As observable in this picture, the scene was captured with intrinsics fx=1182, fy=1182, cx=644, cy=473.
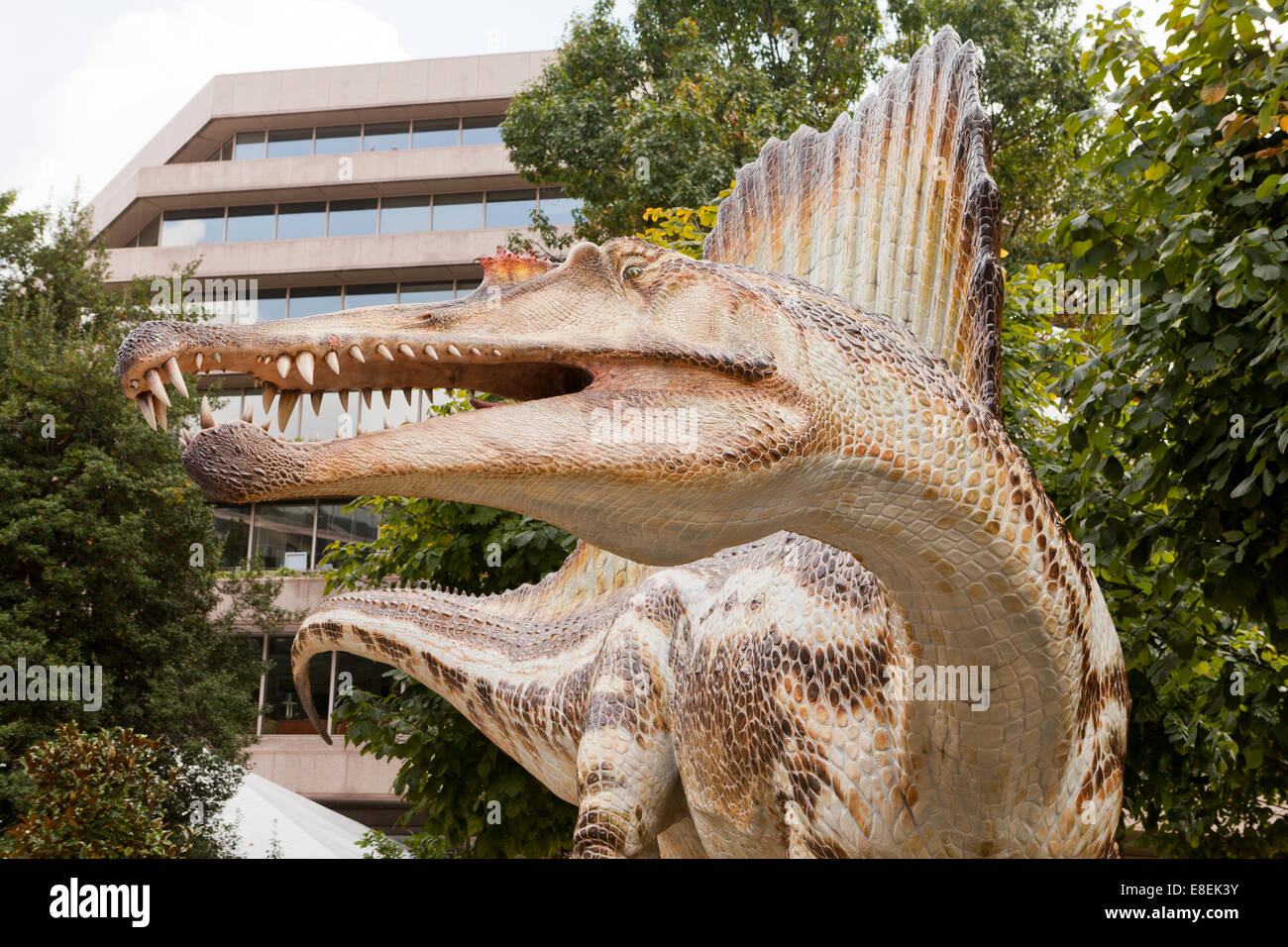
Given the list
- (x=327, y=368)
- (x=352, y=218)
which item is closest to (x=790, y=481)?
(x=327, y=368)

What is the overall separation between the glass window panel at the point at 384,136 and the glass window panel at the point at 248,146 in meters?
2.51

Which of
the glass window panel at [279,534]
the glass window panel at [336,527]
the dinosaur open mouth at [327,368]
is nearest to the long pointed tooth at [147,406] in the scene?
the dinosaur open mouth at [327,368]

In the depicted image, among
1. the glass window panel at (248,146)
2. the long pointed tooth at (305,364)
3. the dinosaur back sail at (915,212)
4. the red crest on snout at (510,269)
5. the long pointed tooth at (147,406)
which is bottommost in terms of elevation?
the long pointed tooth at (147,406)

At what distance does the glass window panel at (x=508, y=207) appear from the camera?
83.4 ft

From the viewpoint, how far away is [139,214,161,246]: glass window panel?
27344 mm

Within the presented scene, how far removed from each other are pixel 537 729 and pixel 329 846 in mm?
6014

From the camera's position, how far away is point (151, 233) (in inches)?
1091

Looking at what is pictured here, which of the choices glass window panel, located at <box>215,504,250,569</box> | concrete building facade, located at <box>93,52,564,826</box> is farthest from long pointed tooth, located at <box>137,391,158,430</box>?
concrete building facade, located at <box>93,52,564,826</box>

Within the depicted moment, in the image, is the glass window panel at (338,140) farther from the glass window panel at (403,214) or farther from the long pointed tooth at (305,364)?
the long pointed tooth at (305,364)

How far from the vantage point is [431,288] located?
25.3 metres

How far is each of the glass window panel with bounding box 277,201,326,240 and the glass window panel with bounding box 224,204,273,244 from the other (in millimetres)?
262

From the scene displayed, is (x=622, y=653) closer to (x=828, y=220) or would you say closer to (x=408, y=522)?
(x=828, y=220)

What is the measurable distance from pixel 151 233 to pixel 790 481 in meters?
28.6

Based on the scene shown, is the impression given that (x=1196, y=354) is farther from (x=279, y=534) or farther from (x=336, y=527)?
(x=279, y=534)
